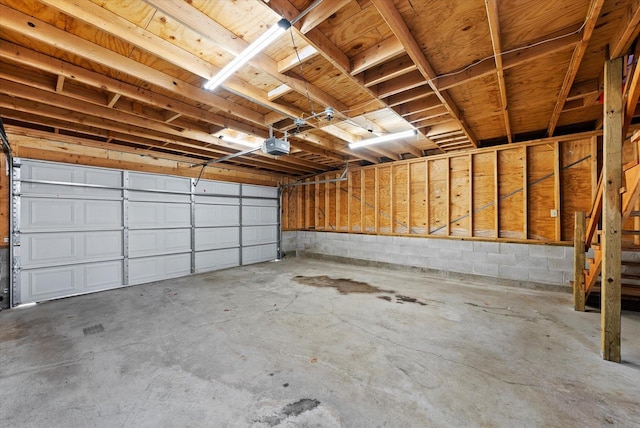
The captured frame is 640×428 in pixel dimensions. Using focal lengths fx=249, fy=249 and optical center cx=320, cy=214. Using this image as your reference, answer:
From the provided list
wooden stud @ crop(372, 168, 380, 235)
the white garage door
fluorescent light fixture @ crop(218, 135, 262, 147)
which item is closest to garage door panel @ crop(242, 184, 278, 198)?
the white garage door

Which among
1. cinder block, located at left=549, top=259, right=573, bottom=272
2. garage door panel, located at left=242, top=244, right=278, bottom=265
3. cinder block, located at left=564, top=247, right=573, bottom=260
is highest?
cinder block, located at left=564, top=247, right=573, bottom=260

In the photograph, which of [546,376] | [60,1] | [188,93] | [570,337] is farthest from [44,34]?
[570,337]

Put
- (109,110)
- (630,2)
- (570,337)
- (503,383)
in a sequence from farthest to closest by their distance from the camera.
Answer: (109,110)
(570,337)
(503,383)
(630,2)

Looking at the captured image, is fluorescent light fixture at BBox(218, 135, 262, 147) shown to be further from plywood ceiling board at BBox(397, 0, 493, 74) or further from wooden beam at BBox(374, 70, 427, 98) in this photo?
plywood ceiling board at BBox(397, 0, 493, 74)

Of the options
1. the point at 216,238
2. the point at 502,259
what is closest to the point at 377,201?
the point at 502,259

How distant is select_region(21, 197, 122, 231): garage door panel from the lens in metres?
4.03

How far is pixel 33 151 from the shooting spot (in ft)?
13.4

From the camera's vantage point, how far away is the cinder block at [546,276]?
14.2 feet

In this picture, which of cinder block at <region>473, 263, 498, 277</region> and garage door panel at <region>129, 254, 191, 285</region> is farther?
garage door panel at <region>129, 254, 191, 285</region>

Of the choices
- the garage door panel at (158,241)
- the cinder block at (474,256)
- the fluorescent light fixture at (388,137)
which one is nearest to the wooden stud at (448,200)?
the cinder block at (474,256)

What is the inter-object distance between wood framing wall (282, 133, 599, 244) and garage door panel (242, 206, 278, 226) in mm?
2097

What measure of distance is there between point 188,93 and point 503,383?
13.7 feet

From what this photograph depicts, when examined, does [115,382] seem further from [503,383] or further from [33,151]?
[33,151]

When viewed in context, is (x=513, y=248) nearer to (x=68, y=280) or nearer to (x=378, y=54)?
(x=378, y=54)
